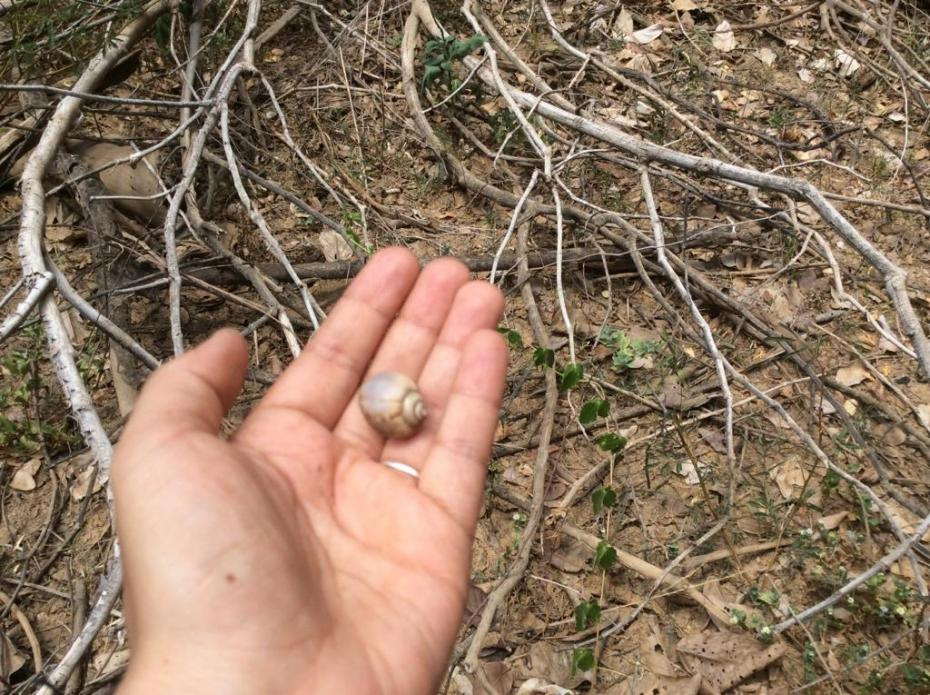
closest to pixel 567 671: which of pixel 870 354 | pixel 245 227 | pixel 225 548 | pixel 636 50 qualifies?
pixel 225 548

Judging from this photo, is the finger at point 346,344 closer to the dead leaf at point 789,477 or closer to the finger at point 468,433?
the finger at point 468,433

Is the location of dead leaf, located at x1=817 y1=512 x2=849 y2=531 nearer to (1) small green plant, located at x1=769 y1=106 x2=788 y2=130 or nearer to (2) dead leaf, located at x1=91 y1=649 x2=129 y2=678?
(1) small green plant, located at x1=769 y1=106 x2=788 y2=130

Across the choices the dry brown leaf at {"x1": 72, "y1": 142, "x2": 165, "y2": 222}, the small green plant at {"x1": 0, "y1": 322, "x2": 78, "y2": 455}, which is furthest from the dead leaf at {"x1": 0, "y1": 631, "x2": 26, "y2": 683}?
the dry brown leaf at {"x1": 72, "y1": 142, "x2": 165, "y2": 222}

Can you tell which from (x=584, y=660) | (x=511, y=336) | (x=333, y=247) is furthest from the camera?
(x=333, y=247)

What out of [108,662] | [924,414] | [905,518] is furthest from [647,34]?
[108,662]

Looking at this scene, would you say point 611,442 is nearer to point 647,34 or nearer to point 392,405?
point 392,405

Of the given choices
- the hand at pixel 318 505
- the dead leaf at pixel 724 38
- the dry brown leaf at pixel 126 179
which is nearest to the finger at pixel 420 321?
the hand at pixel 318 505

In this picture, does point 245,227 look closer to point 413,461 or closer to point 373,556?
point 413,461
